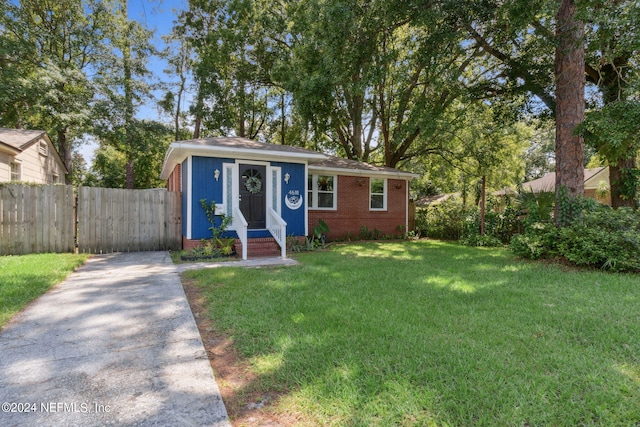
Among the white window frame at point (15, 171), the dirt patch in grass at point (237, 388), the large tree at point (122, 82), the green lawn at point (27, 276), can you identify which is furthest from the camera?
the large tree at point (122, 82)

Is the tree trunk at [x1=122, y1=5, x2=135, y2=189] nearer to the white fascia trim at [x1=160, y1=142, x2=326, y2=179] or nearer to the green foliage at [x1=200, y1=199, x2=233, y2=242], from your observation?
the white fascia trim at [x1=160, y1=142, x2=326, y2=179]

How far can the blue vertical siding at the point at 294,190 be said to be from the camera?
9.45 metres

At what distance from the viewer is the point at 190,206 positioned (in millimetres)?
8250

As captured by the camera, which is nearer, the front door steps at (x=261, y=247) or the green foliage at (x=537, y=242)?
the green foliage at (x=537, y=242)

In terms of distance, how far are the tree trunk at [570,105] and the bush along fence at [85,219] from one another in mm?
10096

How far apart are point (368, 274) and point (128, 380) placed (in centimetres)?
418

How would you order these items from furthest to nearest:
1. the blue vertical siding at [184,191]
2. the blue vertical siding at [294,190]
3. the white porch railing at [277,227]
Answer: the blue vertical siding at [294,190] < the blue vertical siding at [184,191] < the white porch railing at [277,227]

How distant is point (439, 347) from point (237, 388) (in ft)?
5.77

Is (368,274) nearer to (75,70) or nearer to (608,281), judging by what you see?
(608,281)

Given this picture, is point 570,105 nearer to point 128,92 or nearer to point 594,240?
point 594,240

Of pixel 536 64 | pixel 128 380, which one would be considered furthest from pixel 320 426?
pixel 536 64

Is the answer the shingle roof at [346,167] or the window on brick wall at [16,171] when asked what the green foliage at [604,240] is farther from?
the window on brick wall at [16,171]

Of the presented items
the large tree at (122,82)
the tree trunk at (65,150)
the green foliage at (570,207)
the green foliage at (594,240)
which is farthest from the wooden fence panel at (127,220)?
the tree trunk at (65,150)

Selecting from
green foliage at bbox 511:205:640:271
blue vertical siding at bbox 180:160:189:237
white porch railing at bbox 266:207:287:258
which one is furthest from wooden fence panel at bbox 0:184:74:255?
green foliage at bbox 511:205:640:271
